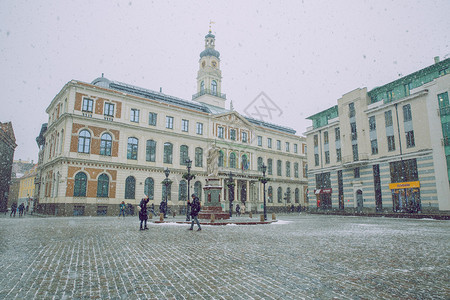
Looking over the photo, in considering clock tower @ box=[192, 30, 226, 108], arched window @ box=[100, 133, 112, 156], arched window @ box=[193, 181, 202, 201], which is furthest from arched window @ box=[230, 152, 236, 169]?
arched window @ box=[100, 133, 112, 156]

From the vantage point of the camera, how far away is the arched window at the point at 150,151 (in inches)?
1576

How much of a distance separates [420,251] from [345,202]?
32.3m

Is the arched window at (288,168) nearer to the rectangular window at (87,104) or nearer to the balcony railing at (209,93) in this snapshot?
the balcony railing at (209,93)

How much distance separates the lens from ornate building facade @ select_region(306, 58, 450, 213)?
93.6 feet

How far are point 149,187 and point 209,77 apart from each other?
2590cm

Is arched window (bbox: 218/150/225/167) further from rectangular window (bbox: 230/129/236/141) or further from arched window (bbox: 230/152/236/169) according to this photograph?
rectangular window (bbox: 230/129/236/141)

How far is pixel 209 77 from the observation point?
182ft

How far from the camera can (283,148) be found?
58219mm

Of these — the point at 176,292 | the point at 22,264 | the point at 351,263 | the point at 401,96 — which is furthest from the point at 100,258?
the point at 401,96

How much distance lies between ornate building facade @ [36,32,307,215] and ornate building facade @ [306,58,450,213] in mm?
12911

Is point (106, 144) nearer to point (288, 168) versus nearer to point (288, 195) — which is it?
point (288, 195)

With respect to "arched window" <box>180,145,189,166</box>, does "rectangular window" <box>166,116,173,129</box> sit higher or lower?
higher

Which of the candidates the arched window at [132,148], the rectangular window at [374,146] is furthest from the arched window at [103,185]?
the rectangular window at [374,146]

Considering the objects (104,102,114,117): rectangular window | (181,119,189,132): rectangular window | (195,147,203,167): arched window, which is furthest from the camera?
(195,147,203,167): arched window
